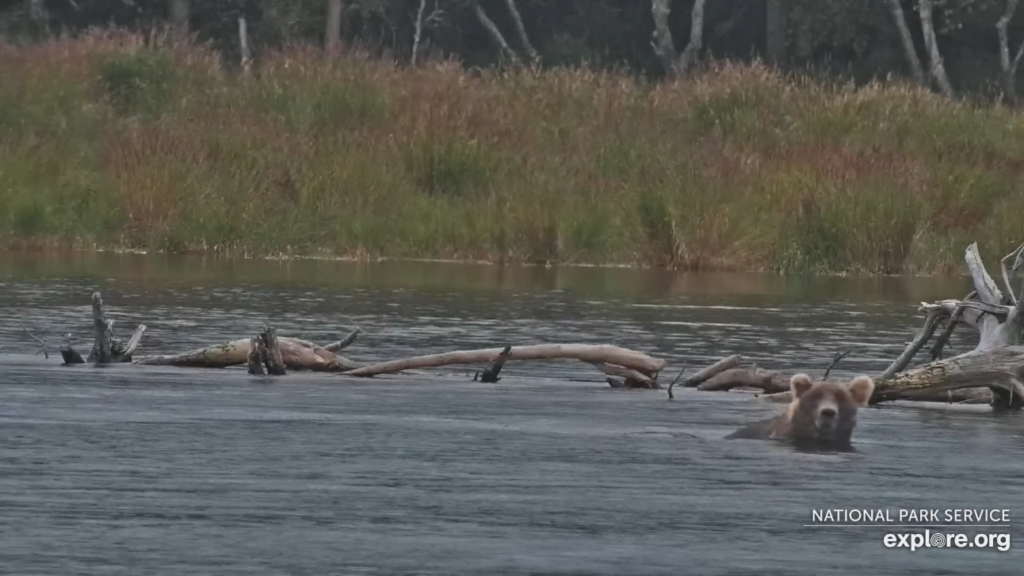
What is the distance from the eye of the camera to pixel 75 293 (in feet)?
65.8

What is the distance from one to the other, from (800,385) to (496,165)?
16983 mm

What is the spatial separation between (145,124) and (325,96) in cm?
237

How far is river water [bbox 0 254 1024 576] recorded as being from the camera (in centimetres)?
851

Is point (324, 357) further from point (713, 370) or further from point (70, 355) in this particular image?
point (713, 370)

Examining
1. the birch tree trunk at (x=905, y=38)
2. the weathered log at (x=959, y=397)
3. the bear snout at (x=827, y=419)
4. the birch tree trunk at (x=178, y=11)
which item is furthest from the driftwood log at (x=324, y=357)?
the birch tree trunk at (x=178, y=11)

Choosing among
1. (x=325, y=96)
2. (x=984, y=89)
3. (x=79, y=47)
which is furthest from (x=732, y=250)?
(x=984, y=89)

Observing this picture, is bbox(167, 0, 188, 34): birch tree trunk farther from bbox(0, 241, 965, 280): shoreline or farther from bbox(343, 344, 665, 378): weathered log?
bbox(343, 344, 665, 378): weathered log

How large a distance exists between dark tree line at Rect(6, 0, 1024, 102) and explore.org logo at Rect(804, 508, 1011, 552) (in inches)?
1440

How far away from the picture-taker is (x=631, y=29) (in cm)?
5491

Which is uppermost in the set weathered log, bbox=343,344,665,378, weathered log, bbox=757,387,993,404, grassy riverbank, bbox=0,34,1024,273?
grassy riverbank, bbox=0,34,1024,273

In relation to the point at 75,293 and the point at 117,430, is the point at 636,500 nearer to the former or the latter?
the point at 117,430

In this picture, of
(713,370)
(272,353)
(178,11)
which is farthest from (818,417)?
(178,11)

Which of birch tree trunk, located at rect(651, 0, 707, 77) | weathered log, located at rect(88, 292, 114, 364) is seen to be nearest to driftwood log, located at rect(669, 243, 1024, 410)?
weathered log, located at rect(88, 292, 114, 364)

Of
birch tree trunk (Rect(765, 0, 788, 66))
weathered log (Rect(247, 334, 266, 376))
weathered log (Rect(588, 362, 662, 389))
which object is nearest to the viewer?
weathered log (Rect(588, 362, 662, 389))
